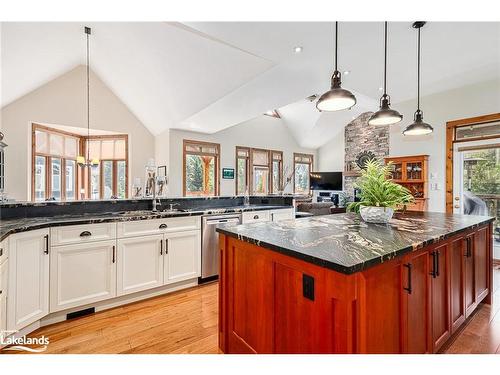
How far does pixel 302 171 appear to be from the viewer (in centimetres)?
1025

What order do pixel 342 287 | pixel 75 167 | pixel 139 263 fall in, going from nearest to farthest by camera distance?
pixel 342 287, pixel 139 263, pixel 75 167

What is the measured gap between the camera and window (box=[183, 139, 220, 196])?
716cm

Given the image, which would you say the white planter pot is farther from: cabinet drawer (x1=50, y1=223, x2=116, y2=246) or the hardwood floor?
cabinet drawer (x1=50, y1=223, x2=116, y2=246)

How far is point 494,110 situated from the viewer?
411 cm

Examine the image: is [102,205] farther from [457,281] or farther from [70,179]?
[70,179]

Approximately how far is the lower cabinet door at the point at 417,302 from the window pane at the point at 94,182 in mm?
7623

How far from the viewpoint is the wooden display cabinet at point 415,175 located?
16.0 ft

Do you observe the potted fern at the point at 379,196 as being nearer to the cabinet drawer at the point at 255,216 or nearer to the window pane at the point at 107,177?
the cabinet drawer at the point at 255,216

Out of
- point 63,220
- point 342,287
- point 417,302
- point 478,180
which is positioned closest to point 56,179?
point 63,220

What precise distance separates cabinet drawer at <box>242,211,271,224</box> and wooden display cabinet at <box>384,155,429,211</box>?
3.04 meters

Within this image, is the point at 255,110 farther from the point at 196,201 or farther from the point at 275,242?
the point at 275,242

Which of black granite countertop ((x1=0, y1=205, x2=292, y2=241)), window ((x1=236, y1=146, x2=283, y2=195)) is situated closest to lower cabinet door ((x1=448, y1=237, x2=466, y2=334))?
black granite countertop ((x1=0, y1=205, x2=292, y2=241))

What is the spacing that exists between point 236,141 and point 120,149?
3344 mm
